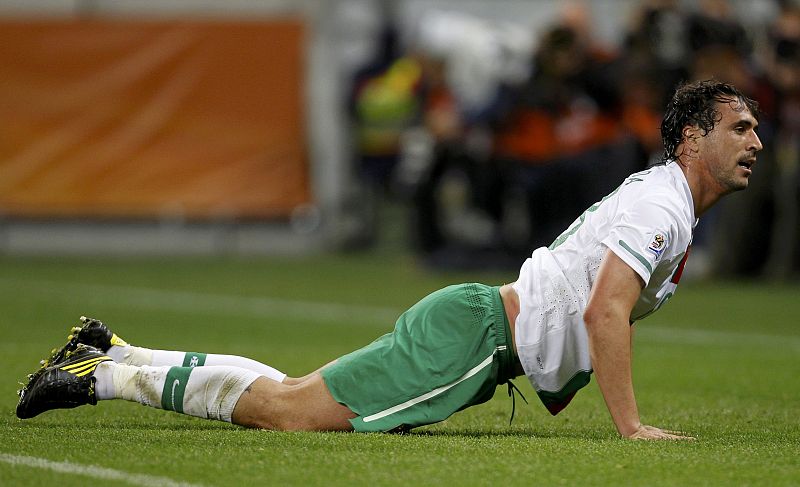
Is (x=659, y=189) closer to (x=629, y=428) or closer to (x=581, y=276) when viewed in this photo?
(x=581, y=276)

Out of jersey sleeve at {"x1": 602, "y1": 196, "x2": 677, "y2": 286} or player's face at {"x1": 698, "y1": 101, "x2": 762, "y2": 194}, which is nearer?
jersey sleeve at {"x1": 602, "y1": 196, "x2": 677, "y2": 286}

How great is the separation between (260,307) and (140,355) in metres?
7.04

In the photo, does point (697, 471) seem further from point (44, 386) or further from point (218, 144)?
point (218, 144)

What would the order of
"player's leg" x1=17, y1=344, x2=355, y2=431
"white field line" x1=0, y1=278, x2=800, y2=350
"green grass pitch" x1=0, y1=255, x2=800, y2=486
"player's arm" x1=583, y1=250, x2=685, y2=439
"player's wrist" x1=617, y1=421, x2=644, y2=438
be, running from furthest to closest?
"white field line" x1=0, y1=278, x2=800, y2=350 → "player's leg" x1=17, y1=344, x2=355, y2=431 → "player's wrist" x1=617, y1=421, x2=644, y2=438 → "player's arm" x1=583, y1=250, x2=685, y2=439 → "green grass pitch" x1=0, y1=255, x2=800, y2=486

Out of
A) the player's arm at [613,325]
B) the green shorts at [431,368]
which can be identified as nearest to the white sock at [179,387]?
the green shorts at [431,368]

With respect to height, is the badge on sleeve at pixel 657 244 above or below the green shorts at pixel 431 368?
above

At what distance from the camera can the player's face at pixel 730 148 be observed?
5840 mm

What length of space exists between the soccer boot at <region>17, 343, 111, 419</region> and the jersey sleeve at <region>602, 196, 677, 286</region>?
213 centimetres

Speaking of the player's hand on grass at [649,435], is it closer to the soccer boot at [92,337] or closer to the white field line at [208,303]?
the soccer boot at [92,337]

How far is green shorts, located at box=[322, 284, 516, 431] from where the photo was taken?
5.93 meters

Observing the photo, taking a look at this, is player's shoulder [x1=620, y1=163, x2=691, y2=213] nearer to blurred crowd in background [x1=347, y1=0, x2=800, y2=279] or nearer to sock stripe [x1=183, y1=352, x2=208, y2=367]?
sock stripe [x1=183, y1=352, x2=208, y2=367]

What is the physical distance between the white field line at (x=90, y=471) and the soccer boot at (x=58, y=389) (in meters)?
0.55

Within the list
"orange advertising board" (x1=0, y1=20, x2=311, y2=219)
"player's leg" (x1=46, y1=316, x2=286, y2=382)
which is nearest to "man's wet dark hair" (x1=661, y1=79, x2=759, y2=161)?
"player's leg" (x1=46, y1=316, x2=286, y2=382)

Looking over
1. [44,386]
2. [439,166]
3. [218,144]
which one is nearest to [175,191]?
[218,144]
